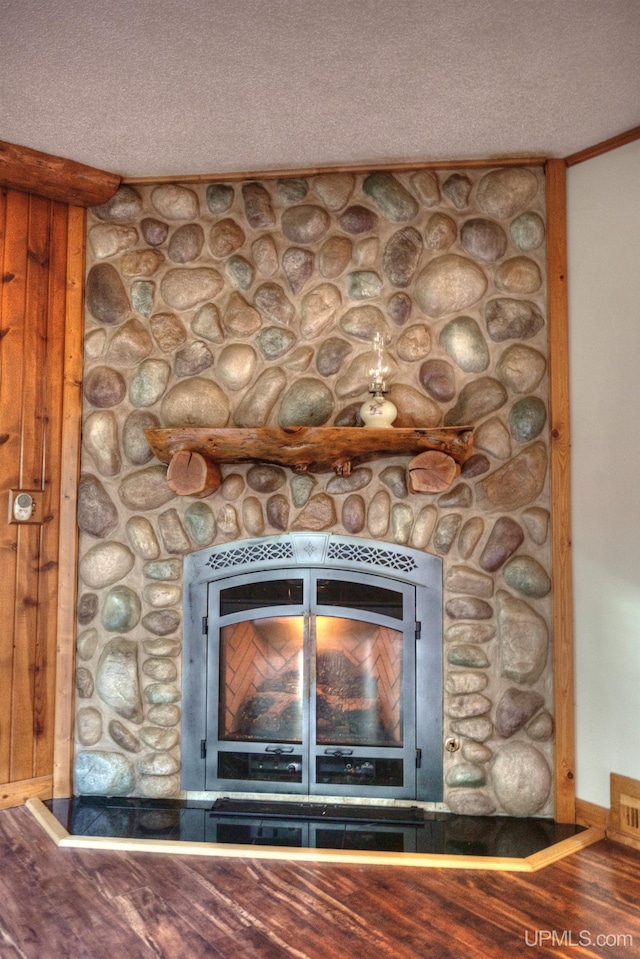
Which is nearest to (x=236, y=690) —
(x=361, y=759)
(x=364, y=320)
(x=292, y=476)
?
(x=361, y=759)

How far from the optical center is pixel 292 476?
10.1 ft

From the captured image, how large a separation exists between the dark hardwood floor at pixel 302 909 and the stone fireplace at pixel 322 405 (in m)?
0.52

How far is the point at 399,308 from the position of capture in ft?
10.1

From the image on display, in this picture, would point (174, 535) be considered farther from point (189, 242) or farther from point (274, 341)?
point (189, 242)

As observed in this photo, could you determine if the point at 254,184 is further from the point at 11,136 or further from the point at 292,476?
the point at 292,476

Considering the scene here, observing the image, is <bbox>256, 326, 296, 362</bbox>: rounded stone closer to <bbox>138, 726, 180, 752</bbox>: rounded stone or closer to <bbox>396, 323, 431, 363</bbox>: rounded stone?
<bbox>396, 323, 431, 363</bbox>: rounded stone

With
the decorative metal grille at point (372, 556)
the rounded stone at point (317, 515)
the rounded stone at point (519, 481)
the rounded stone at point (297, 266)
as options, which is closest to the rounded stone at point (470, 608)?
the decorative metal grille at point (372, 556)

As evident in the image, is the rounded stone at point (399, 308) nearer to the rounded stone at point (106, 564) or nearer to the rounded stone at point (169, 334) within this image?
the rounded stone at point (169, 334)

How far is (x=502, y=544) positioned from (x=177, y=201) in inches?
79.2

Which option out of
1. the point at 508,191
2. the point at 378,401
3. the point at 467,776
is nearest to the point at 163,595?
the point at 378,401

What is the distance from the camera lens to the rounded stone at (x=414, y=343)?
3.05 m

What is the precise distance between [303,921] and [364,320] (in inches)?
86.1

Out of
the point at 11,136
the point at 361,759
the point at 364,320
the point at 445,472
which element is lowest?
the point at 361,759

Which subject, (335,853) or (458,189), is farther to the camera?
(458,189)
